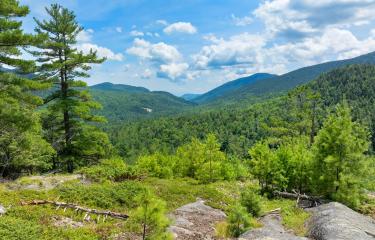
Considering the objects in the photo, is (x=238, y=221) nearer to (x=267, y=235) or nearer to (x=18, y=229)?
(x=267, y=235)

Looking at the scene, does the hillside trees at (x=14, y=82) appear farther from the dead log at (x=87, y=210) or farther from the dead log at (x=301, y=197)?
the dead log at (x=301, y=197)

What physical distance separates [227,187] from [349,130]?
13332mm

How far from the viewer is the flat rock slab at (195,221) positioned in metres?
16.1

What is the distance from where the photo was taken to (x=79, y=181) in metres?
25.3

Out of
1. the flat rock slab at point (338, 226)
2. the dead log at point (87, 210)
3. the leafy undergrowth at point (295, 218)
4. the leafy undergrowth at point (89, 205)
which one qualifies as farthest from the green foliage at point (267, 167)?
the dead log at point (87, 210)

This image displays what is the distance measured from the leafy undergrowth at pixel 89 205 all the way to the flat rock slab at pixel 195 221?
120cm

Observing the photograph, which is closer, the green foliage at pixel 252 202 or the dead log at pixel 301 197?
the green foliage at pixel 252 202

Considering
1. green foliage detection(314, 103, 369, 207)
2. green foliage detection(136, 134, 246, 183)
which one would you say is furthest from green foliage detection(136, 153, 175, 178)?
green foliage detection(314, 103, 369, 207)

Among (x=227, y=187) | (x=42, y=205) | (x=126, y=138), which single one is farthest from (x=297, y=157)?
(x=126, y=138)

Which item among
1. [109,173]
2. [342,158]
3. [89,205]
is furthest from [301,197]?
[89,205]

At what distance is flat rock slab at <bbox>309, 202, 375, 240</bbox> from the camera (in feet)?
48.6

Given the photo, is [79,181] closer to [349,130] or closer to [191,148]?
[349,130]

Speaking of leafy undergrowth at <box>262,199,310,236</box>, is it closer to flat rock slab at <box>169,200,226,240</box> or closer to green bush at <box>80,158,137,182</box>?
flat rock slab at <box>169,200,226,240</box>

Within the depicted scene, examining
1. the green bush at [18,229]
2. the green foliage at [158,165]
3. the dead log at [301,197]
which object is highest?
the green bush at [18,229]
